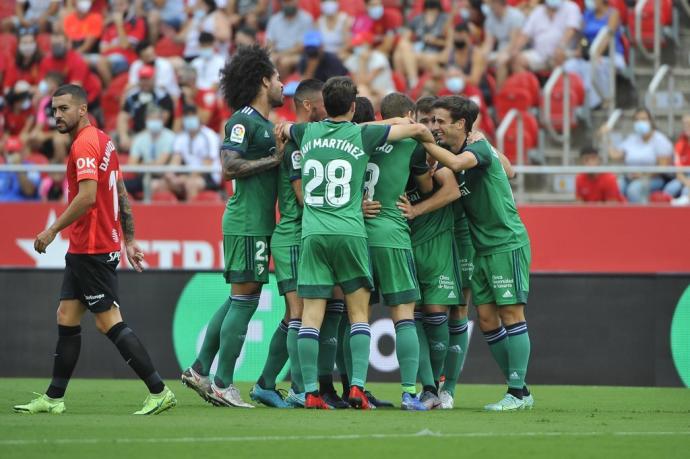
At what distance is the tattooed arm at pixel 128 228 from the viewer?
9812 millimetres

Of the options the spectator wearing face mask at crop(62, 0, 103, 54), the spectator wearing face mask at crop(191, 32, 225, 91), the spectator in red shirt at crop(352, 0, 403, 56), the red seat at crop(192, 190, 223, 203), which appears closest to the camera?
the red seat at crop(192, 190, 223, 203)

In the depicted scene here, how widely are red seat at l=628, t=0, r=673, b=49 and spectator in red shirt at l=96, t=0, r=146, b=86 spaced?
7.62m

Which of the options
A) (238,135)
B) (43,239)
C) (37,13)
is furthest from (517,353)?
(37,13)

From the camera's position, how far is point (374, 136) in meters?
9.69

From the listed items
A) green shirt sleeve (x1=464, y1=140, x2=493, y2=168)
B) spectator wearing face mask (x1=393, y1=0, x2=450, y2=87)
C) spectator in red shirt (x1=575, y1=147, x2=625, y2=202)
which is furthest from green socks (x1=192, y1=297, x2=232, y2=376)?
spectator wearing face mask (x1=393, y1=0, x2=450, y2=87)

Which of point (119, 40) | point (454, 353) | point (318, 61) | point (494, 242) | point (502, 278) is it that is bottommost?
point (454, 353)

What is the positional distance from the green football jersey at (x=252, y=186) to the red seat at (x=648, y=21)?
10.5 meters

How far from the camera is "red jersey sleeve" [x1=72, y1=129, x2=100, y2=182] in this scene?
369 inches

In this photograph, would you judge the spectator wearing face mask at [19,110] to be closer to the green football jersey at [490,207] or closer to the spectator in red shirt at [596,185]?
the spectator in red shirt at [596,185]

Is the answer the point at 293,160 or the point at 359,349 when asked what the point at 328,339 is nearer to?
the point at 359,349

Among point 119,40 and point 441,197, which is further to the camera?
point 119,40

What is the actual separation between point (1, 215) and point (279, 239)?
327 inches

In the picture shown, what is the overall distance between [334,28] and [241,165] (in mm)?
10546

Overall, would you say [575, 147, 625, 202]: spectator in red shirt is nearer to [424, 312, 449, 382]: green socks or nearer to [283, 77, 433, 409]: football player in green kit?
[424, 312, 449, 382]: green socks
